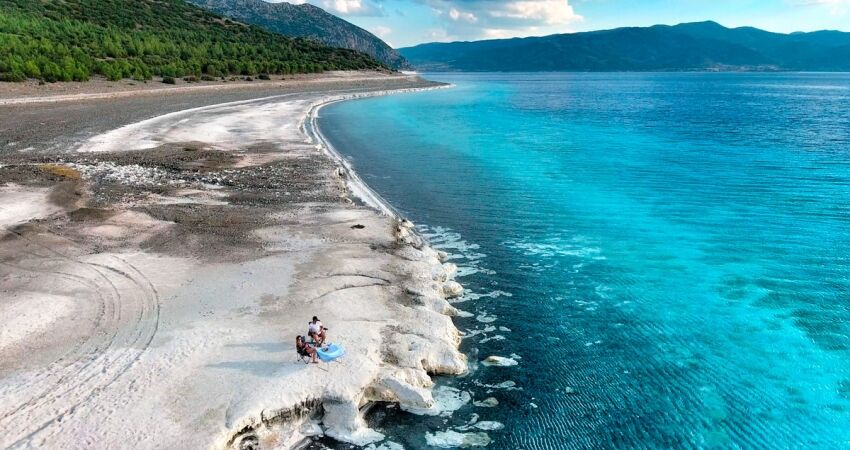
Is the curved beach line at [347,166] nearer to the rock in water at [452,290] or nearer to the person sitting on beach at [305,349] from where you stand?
the rock in water at [452,290]

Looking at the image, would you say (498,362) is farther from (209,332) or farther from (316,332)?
(209,332)

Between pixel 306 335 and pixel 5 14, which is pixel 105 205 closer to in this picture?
pixel 306 335

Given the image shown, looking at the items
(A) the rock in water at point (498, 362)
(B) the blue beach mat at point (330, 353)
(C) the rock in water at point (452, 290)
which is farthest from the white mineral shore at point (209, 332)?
(A) the rock in water at point (498, 362)

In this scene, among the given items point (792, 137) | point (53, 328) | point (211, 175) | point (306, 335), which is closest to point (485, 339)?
point (306, 335)

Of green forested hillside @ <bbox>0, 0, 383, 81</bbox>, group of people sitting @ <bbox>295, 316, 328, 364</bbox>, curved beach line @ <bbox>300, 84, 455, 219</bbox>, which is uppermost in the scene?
green forested hillside @ <bbox>0, 0, 383, 81</bbox>

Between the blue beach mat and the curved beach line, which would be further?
the curved beach line

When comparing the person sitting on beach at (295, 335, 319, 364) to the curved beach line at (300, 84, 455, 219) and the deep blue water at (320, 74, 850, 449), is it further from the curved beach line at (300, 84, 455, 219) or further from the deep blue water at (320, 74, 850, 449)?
the curved beach line at (300, 84, 455, 219)

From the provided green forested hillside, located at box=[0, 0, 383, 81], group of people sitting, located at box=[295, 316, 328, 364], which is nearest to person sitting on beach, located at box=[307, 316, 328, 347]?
group of people sitting, located at box=[295, 316, 328, 364]

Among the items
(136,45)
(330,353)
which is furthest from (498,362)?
(136,45)
